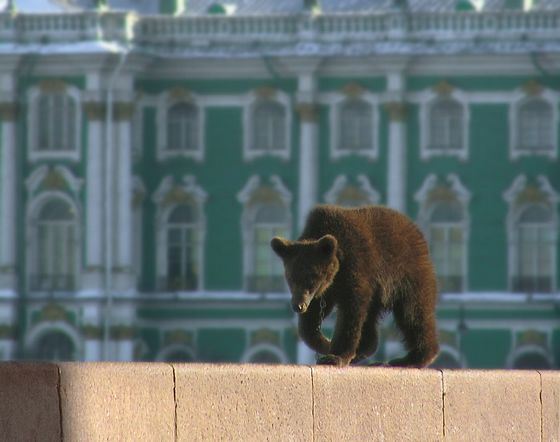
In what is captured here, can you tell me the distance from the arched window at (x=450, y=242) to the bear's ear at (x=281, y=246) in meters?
52.2

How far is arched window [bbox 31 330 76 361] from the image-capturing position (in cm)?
6347

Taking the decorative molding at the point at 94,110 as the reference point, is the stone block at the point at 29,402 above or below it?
below

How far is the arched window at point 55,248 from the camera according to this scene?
211 feet

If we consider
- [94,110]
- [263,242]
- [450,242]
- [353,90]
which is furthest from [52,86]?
[450,242]

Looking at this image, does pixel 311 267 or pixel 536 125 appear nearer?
pixel 311 267

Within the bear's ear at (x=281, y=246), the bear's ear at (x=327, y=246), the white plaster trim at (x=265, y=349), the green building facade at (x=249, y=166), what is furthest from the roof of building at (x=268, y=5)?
the bear's ear at (x=327, y=246)

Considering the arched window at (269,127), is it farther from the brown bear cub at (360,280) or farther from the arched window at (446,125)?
the brown bear cub at (360,280)

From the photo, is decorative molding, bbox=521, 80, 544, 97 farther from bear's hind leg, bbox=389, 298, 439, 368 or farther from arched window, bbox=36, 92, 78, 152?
bear's hind leg, bbox=389, 298, 439, 368

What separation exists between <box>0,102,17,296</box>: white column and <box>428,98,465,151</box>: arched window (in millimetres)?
9237

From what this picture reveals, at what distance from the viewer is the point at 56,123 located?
2542 inches

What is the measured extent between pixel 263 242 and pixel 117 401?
54.5m

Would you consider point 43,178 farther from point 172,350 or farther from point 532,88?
point 532,88

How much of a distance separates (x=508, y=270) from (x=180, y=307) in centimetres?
738

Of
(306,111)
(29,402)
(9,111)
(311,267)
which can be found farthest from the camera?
(306,111)
